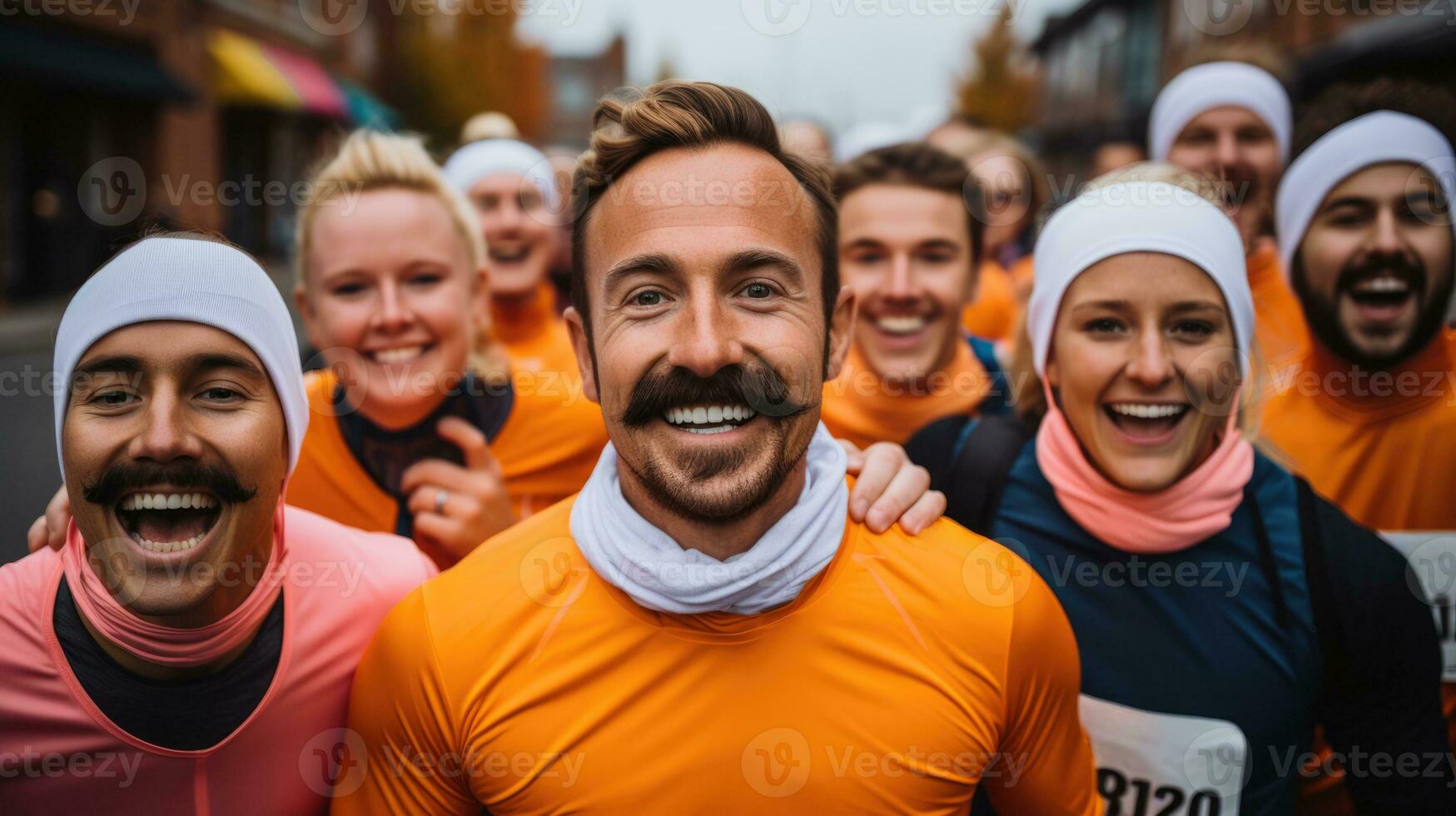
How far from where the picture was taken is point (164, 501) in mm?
2041

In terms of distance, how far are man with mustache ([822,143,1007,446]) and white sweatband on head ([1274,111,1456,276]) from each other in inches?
46.0

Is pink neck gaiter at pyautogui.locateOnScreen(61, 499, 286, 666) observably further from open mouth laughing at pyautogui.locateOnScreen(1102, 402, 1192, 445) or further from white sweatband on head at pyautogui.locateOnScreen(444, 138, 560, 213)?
white sweatband on head at pyautogui.locateOnScreen(444, 138, 560, 213)

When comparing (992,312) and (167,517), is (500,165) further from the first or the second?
(167,517)

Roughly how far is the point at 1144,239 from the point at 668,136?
1.24m

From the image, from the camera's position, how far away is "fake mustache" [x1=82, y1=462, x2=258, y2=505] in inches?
79.0

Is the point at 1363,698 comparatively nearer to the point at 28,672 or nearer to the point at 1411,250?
the point at 1411,250

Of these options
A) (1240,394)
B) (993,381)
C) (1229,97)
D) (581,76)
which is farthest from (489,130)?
(581,76)

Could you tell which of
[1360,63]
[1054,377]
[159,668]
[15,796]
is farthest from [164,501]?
[1360,63]

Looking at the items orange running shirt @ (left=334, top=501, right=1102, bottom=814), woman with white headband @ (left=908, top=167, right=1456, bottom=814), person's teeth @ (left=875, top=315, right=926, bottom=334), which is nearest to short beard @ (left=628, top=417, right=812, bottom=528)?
orange running shirt @ (left=334, top=501, right=1102, bottom=814)

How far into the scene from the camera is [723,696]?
1999 mm

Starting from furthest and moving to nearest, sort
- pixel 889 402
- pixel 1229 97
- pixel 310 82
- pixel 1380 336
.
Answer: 1. pixel 310 82
2. pixel 1229 97
3. pixel 889 402
4. pixel 1380 336

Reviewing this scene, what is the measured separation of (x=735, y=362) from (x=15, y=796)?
1.68m

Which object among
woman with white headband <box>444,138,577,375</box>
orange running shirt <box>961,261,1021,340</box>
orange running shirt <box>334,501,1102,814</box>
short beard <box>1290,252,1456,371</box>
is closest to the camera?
orange running shirt <box>334,501,1102,814</box>

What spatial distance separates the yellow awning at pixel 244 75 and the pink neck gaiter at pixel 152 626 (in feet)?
76.6
